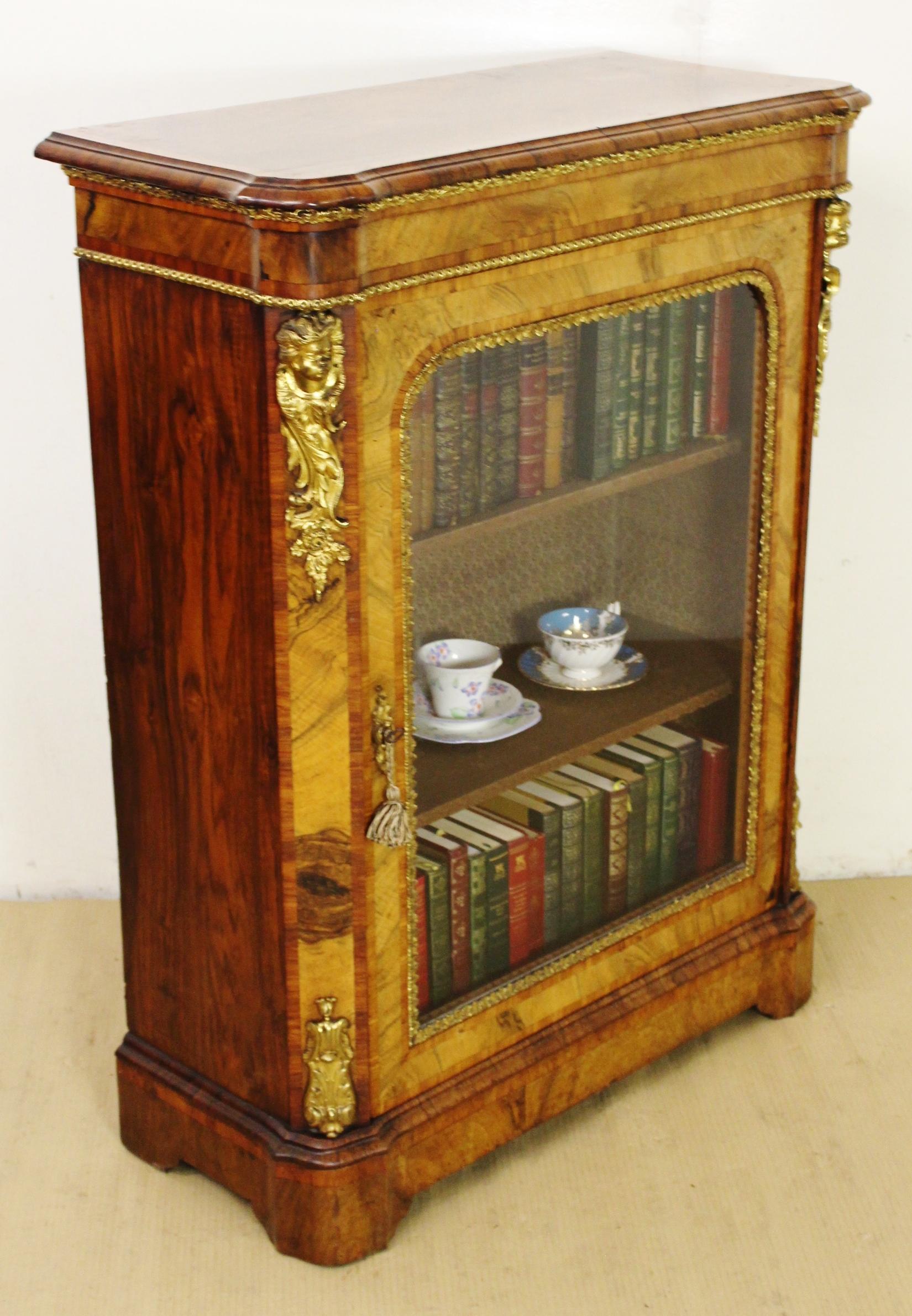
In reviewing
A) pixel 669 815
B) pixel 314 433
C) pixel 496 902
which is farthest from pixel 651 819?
pixel 314 433

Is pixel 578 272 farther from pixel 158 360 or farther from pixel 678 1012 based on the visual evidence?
pixel 678 1012

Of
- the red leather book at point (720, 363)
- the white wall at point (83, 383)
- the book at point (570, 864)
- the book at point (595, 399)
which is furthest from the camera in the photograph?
the white wall at point (83, 383)

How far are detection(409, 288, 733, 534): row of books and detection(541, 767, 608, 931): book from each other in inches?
15.4

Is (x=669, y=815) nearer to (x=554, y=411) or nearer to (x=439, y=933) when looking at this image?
(x=439, y=933)

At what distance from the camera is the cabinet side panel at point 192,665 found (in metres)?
1.67

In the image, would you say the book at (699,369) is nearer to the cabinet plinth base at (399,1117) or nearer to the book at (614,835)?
the book at (614,835)

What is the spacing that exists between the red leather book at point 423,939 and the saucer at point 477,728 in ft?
0.48

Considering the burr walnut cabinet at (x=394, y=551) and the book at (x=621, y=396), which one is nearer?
the burr walnut cabinet at (x=394, y=551)

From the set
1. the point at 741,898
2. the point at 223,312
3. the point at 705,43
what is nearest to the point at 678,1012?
the point at 741,898

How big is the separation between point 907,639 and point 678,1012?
73 cm

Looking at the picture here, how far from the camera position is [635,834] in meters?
2.16

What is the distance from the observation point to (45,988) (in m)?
2.40

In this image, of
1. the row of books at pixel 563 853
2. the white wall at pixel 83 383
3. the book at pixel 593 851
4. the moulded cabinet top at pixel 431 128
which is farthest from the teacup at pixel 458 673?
the white wall at pixel 83 383

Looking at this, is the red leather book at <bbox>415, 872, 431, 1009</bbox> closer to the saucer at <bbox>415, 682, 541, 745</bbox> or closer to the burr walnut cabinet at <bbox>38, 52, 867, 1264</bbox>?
the burr walnut cabinet at <bbox>38, 52, 867, 1264</bbox>
